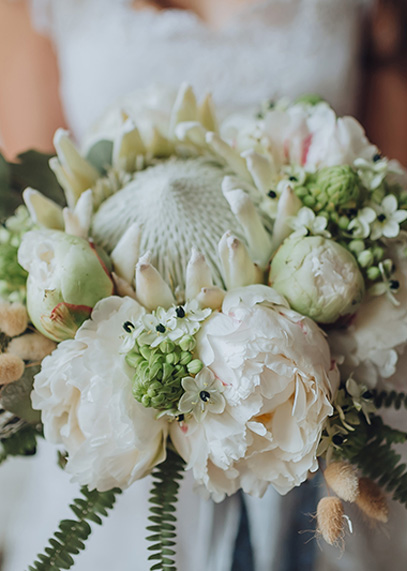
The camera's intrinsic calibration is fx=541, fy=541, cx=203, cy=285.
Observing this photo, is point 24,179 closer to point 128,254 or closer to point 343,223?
point 128,254

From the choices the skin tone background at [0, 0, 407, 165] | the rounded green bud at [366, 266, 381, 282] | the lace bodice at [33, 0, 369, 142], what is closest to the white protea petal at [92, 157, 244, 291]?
the rounded green bud at [366, 266, 381, 282]

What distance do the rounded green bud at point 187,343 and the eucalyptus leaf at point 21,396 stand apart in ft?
0.44

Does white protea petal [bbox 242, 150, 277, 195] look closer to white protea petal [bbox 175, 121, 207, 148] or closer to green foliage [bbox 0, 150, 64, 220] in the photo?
white protea petal [bbox 175, 121, 207, 148]

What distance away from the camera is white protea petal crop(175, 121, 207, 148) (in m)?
0.48

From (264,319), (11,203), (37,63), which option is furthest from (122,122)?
(37,63)

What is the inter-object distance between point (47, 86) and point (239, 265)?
2.81 ft

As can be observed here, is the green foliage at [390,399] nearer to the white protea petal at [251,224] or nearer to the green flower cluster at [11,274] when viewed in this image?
the white protea petal at [251,224]

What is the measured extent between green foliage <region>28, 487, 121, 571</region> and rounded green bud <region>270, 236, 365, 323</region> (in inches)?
8.4

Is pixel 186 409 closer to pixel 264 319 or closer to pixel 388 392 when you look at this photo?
pixel 264 319

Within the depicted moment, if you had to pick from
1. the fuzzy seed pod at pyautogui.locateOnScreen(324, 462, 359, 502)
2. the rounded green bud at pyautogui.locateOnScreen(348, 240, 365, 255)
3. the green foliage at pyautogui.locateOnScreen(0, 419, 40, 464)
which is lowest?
the green foliage at pyautogui.locateOnScreen(0, 419, 40, 464)

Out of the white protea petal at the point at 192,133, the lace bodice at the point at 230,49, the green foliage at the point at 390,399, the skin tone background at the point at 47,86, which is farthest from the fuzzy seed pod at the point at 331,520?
the skin tone background at the point at 47,86

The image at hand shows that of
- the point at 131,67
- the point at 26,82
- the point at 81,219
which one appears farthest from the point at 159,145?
the point at 26,82

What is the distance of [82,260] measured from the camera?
1.29 feet

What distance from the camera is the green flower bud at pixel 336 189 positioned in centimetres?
44
